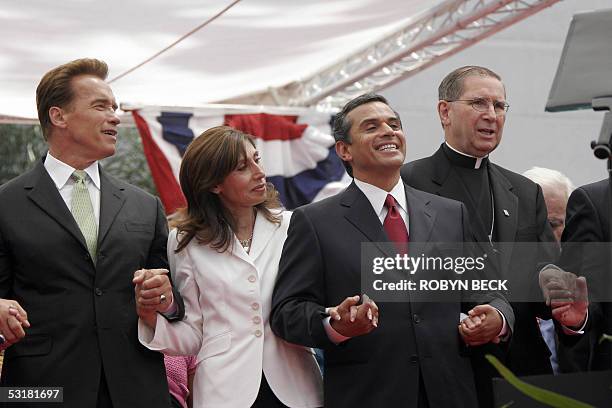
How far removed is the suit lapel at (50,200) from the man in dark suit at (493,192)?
3.88ft

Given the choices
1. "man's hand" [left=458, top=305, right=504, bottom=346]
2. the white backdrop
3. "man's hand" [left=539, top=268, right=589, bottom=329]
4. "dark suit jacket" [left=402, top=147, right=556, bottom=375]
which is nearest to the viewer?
"man's hand" [left=539, top=268, right=589, bottom=329]

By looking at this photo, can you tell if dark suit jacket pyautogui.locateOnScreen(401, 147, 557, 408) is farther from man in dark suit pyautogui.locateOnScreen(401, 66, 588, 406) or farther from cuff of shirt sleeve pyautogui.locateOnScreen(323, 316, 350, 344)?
cuff of shirt sleeve pyautogui.locateOnScreen(323, 316, 350, 344)

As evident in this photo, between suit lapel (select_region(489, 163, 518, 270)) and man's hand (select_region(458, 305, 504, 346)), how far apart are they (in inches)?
16.9

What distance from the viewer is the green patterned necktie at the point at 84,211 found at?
3531mm

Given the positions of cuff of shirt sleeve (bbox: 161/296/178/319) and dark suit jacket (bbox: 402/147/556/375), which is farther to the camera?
dark suit jacket (bbox: 402/147/556/375)

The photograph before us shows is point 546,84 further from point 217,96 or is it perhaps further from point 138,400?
point 138,400

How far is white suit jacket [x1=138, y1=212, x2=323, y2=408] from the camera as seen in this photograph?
3434 millimetres

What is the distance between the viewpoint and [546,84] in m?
11.7

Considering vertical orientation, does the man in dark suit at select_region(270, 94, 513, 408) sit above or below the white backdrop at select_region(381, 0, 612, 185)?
below

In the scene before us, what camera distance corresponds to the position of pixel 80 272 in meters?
3.45

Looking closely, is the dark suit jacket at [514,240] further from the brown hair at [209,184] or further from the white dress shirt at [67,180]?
the white dress shirt at [67,180]

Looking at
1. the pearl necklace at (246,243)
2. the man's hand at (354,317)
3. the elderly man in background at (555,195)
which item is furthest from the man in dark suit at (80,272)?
the elderly man in background at (555,195)

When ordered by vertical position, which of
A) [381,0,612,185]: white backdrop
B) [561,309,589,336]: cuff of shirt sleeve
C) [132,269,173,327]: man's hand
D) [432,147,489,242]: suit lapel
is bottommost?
[561,309,589,336]: cuff of shirt sleeve

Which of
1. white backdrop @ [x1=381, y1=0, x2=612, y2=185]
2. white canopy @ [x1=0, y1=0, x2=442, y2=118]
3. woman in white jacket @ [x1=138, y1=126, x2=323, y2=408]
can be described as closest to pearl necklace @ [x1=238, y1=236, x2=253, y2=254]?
woman in white jacket @ [x1=138, y1=126, x2=323, y2=408]
